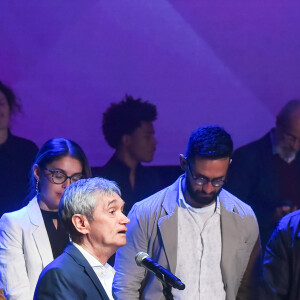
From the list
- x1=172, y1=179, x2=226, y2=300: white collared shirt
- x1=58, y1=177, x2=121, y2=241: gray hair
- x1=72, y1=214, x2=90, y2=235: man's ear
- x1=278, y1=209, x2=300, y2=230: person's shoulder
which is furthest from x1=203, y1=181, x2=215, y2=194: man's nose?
x1=72, y1=214, x2=90, y2=235: man's ear

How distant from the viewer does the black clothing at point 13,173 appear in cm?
459

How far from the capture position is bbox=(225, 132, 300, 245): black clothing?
15.9ft

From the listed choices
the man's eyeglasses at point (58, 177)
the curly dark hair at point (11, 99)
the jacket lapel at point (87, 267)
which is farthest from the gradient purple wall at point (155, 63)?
the jacket lapel at point (87, 267)

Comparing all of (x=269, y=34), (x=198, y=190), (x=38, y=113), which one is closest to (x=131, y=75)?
(x=38, y=113)

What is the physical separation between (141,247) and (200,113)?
185 cm

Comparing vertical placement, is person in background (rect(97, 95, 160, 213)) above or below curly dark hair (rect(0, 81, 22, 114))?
below

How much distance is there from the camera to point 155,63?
4934 mm

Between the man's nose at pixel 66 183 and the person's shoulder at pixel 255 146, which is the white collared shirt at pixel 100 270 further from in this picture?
the person's shoulder at pixel 255 146

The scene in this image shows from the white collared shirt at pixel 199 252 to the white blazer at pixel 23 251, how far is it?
70cm

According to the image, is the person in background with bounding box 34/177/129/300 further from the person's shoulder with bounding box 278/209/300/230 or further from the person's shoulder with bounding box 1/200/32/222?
the person's shoulder with bounding box 278/209/300/230

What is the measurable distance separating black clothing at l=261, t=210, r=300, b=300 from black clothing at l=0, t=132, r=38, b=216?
204 centimetres

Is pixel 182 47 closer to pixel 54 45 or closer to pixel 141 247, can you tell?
pixel 54 45

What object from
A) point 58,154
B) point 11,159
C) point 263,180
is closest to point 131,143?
point 11,159

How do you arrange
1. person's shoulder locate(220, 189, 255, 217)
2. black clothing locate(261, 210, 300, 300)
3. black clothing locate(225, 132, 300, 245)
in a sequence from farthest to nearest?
black clothing locate(225, 132, 300, 245)
person's shoulder locate(220, 189, 255, 217)
black clothing locate(261, 210, 300, 300)
